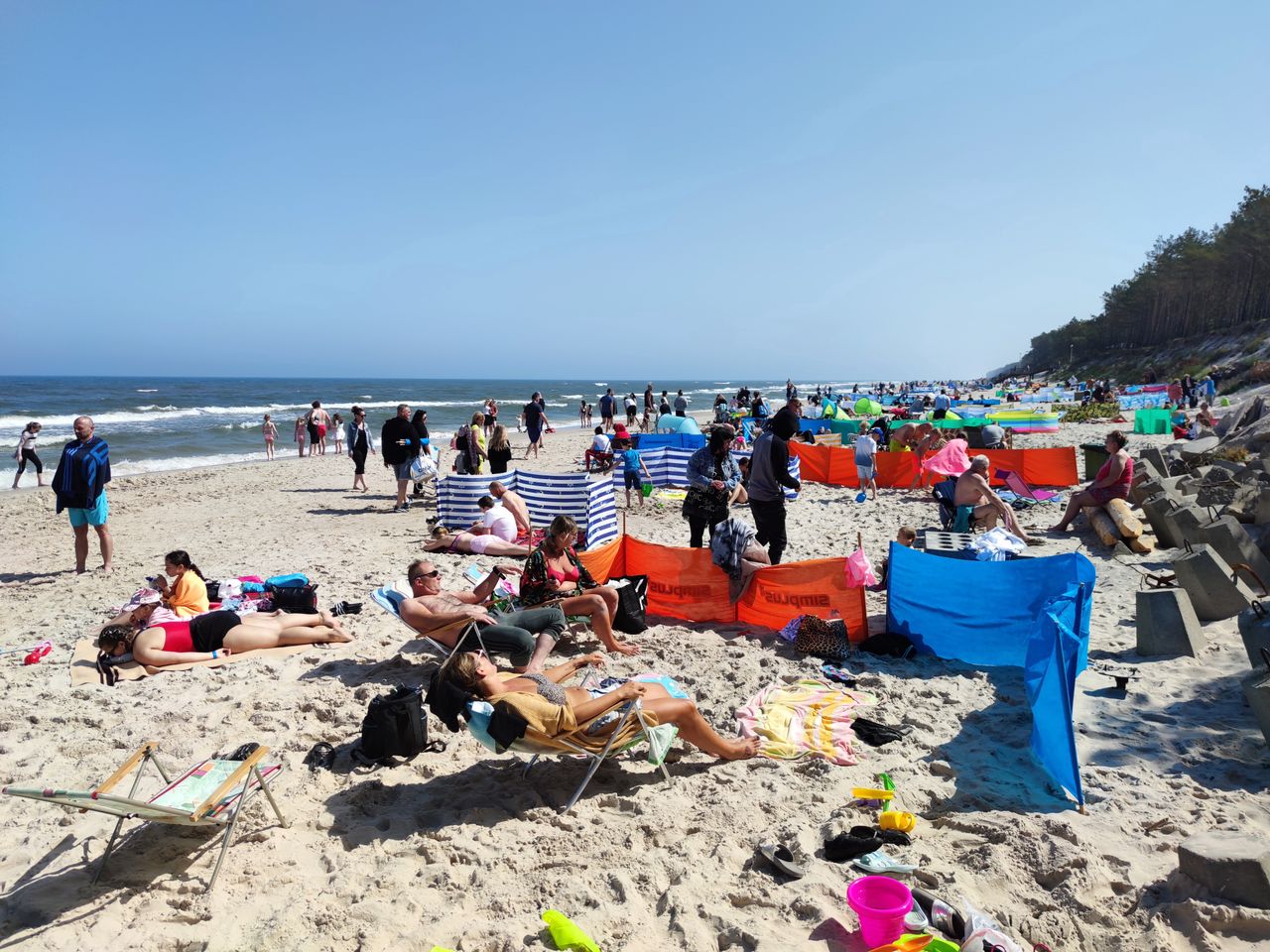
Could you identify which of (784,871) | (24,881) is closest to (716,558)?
(784,871)

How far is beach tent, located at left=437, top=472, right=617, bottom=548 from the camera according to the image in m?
9.45

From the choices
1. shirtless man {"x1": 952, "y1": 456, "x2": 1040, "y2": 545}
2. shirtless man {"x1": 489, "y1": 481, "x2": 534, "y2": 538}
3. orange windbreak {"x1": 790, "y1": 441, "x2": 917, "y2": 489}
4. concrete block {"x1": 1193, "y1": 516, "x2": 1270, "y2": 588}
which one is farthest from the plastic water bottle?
orange windbreak {"x1": 790, "y1": 441, "x2": 917, "y2": 489}

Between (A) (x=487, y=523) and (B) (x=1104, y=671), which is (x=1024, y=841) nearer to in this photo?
(B) (x=1104, y=671)

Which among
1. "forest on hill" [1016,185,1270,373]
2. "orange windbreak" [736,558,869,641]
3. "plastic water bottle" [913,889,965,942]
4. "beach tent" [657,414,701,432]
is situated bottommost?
"plastic water bottle" [913,889,965,942]

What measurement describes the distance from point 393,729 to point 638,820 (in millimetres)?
1408

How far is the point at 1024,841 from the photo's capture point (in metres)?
3.12

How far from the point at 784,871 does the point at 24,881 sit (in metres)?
3.06

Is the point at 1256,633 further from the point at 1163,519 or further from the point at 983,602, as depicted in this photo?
the point at 1163,519

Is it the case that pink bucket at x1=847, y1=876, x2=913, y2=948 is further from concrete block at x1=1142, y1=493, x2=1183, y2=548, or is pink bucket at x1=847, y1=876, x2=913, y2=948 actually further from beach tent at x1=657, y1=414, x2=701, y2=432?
beach tent at x1=657, y1=414, x2=701, y2=432

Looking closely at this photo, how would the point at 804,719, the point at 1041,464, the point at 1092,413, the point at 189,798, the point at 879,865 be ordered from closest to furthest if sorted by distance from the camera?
the point at 879,865
the point at 189,798
the point at 804,719
the point at 1041,464
the point at 1092,413

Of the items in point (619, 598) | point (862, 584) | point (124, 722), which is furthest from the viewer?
point (619, 598)

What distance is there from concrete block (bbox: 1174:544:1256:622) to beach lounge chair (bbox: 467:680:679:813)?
423cm

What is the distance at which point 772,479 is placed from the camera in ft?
21.1

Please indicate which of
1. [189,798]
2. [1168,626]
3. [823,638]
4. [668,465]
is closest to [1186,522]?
[1168,626]
